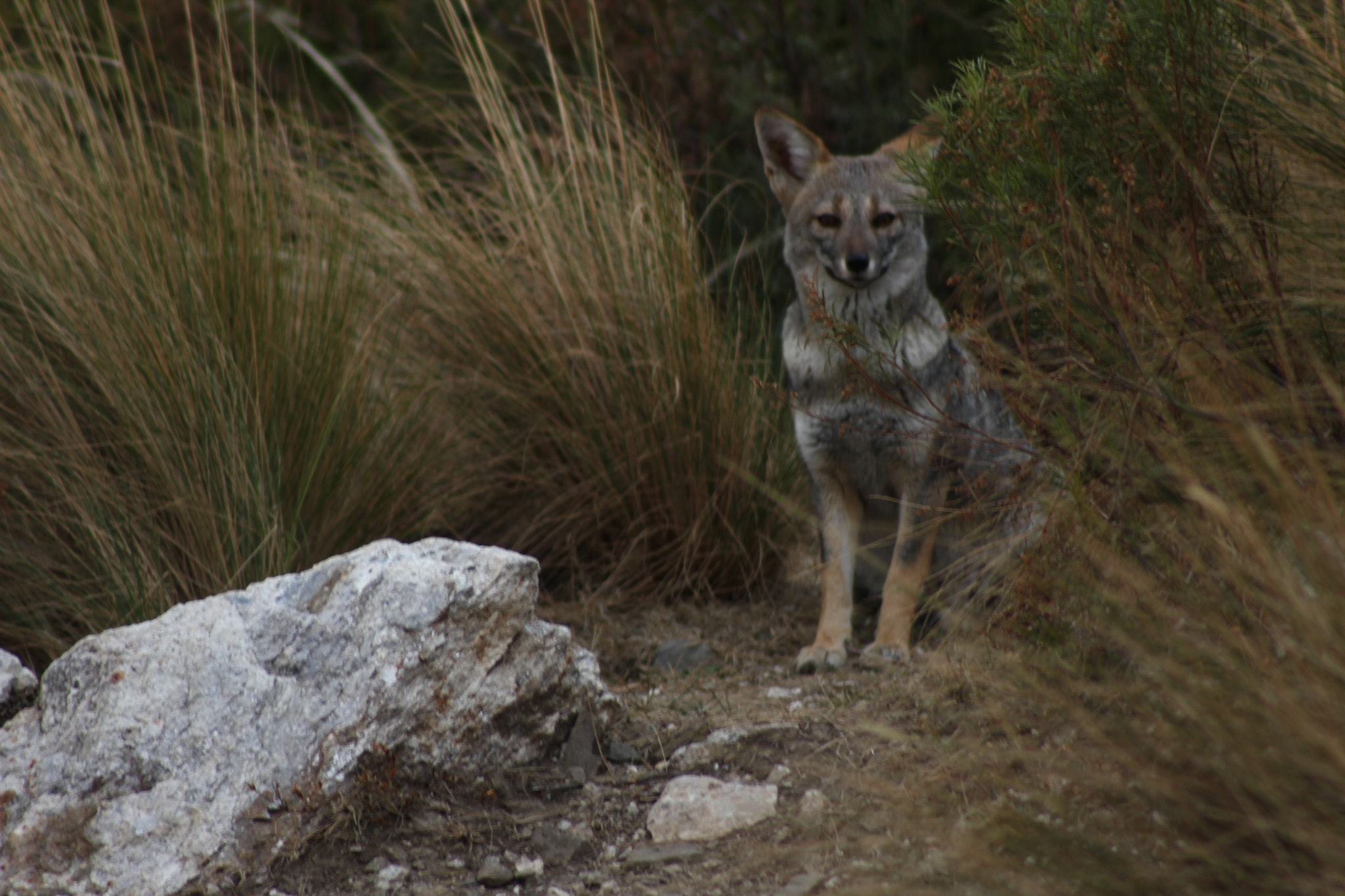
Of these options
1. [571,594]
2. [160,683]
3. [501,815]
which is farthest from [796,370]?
[160,683]

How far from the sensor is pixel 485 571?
252 centimetres

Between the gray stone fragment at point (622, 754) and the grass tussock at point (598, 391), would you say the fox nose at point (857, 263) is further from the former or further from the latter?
the gray stone fragment at point (622, 754)

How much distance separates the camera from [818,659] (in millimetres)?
3662

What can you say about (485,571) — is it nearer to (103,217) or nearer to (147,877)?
(147,877)

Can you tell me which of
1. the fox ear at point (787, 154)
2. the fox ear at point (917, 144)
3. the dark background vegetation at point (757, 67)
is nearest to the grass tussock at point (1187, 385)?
the fox ear at point (917, 144)

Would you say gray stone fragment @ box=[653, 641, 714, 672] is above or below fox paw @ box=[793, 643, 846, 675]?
above

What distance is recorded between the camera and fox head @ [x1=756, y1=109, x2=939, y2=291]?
388 centimetres

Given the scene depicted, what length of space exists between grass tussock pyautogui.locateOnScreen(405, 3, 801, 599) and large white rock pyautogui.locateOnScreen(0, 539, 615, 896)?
1527 mm

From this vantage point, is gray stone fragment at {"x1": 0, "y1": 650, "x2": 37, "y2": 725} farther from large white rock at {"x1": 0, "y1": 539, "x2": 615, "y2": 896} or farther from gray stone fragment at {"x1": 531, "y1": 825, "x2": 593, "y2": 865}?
gray stone fragment at {"x1": 531, "y1": 825, "x2": 593, "y2": 865}

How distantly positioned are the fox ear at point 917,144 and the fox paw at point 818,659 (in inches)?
58.7

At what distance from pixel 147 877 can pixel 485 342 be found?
7.99ft

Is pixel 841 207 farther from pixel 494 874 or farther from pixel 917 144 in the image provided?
pixel 494 874

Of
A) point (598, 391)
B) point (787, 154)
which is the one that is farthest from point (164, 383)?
point (787, 154)

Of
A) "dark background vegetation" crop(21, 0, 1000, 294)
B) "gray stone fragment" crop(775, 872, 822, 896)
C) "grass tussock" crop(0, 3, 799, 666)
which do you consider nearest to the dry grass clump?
"grass tussock" crop(0, 3, 799, 666)
